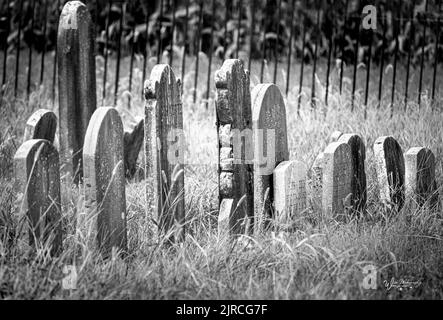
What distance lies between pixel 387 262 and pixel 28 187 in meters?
1.62

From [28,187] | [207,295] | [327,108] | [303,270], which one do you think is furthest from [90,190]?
[327,108]

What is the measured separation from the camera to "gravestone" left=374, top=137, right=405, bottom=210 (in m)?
3.52

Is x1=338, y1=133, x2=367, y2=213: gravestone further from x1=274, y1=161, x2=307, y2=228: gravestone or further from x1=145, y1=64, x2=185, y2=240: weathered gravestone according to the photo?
x1=145, y1=64, x2=185, y2=240: weathered gravestone

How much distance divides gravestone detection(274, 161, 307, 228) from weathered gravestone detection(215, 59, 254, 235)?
0.62ft

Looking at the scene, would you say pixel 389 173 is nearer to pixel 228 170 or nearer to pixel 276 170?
pixel 276 170

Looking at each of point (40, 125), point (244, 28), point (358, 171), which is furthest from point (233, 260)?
point (244, 28)

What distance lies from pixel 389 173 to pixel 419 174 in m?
0.24

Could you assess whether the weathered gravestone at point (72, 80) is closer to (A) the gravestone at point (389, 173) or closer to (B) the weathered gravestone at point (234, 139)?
(B) the weathered gravestone at point (234, 139)

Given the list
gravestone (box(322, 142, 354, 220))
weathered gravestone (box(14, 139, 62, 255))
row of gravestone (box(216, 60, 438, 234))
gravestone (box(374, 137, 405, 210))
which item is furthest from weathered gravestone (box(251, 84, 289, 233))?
weathered gravestone (box(14, 139, 62, 255))

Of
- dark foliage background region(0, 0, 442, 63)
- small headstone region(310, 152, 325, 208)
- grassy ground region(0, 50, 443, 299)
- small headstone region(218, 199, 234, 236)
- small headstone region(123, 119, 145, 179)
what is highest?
dark foliage background region(0, 0, 442, 63)

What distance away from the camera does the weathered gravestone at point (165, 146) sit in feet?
9.29

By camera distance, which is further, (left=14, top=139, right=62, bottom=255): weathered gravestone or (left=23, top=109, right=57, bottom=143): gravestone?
(left=23, top=109, right=57, bottom=143): gravestone

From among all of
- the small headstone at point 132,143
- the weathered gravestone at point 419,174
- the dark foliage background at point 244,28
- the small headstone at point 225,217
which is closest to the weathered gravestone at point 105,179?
the small headstone at point 225,217

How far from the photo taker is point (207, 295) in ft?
8.00
